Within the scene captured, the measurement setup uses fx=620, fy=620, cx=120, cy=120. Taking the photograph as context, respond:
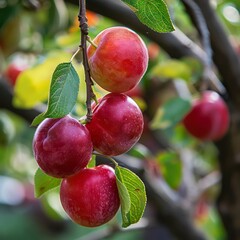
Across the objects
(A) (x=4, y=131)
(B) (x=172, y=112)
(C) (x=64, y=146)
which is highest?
(C) (x=64, y=146)

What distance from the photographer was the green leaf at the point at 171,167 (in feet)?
4.79

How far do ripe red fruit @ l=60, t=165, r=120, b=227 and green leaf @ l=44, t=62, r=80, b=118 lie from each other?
8 cm

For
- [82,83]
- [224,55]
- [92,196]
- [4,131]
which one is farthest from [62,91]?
[4,131]

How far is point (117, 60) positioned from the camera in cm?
65

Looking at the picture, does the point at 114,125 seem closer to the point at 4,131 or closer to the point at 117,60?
the point at 117,60

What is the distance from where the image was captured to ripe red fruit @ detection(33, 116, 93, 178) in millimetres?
631

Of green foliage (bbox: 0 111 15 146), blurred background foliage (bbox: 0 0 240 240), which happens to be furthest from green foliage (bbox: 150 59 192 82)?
green foliage (bbox: 0 111 15 146)

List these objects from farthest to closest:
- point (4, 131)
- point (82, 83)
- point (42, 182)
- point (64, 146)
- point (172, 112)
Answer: point (4, 131) < point (172, 112) < point (82, 83) < point (42, 182) < point (64, 146)

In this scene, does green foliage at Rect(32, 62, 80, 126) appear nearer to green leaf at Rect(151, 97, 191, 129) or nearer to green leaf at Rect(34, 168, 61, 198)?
green leaf at Rect(34, 168, 61, 198)

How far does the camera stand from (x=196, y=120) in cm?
122

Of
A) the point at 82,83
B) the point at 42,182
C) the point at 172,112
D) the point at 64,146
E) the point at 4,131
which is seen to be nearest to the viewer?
the point at 64,146

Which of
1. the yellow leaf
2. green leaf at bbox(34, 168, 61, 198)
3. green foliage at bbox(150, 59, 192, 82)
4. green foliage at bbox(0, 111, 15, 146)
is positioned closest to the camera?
green leaf at bbox(34, 168, 61, 198)

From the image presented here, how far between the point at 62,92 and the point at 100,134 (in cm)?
6

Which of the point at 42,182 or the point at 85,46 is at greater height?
the point at 85,46
